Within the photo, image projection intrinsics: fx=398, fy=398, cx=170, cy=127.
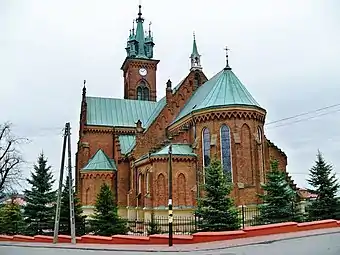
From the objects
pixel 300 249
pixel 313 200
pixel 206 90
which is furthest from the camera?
pixel 206 90

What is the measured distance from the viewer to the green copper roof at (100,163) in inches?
1469

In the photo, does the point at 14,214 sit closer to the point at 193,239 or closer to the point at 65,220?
the point at 65,220

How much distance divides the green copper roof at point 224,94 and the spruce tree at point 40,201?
1222 cm

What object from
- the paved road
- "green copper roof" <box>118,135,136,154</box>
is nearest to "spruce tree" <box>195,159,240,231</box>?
the paved road

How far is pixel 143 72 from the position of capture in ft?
174

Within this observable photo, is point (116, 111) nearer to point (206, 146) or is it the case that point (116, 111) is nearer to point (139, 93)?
point (139, 93)

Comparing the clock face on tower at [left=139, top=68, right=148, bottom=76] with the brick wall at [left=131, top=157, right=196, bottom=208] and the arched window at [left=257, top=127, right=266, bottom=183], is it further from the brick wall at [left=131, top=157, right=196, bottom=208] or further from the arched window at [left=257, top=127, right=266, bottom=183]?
the arched window at [left=257, top=127, right=266, bottom=183]

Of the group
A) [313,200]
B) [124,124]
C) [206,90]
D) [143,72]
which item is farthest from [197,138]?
[143,72]

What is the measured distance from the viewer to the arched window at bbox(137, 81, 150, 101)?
173 feet

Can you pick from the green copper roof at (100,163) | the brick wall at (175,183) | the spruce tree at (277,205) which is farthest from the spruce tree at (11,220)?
the spruce tree at (277,205)

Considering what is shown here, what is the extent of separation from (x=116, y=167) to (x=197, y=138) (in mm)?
10999

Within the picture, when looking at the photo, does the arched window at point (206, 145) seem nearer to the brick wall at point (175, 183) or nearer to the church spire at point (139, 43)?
the brick wall at point (175, 183)

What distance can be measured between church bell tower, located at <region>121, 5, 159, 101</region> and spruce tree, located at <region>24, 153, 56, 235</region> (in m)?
24.3

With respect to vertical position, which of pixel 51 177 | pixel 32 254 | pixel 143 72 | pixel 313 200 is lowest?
pixel 32 254
